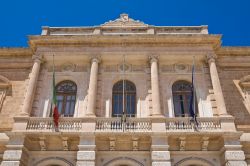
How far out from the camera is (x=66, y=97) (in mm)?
17156

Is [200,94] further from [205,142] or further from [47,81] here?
[47,81]

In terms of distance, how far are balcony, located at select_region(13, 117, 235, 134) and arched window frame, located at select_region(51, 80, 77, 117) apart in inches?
61.9

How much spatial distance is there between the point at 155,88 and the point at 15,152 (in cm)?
812

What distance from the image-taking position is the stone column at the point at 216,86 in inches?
606

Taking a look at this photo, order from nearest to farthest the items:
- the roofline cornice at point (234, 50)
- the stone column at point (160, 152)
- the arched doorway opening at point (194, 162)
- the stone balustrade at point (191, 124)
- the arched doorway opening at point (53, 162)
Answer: the stone column at point (160, 152) → the arched doorway opening at point (194, 162) → the arched doorway opening at point (53, 162) → the stone balustrade at point (191, 124) → the roofline cornice at point (234, 50)

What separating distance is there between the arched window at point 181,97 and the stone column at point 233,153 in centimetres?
293

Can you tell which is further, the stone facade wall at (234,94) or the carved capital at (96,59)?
the carved capital at (96,59)

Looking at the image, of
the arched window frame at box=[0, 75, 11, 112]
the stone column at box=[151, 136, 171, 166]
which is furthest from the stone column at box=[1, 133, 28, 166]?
the stone column at box=[151, 136, 171, 166]

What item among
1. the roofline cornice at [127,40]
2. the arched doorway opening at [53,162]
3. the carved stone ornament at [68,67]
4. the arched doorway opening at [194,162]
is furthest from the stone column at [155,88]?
the arched doorway opening at [53,162]

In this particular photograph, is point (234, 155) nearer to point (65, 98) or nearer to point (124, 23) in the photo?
point (65, 98)

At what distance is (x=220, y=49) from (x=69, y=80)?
33.4 feet

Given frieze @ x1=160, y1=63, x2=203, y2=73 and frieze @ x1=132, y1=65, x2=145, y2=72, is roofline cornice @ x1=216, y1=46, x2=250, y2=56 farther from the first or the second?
frieze @ x1=132, y1=65, x2=145, y2=72

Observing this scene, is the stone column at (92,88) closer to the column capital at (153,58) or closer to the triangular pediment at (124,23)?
the column capital at (153,58)

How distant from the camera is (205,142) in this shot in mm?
14234
